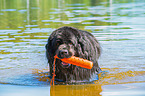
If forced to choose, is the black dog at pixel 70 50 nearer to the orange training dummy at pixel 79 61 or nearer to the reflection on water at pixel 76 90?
the orange training dummy at pixel 79 61

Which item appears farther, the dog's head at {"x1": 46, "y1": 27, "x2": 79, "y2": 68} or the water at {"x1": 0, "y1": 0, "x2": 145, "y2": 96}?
the water at {"x1": 0, "y1": 0, "x2": 145, "y2": 96}

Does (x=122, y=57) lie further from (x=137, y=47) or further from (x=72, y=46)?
(x=72, y=46)

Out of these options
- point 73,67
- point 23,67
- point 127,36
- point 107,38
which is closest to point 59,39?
point 73,67

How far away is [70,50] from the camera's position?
761cm

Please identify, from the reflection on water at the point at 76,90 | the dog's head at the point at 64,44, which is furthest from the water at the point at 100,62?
the dog's head at the point at 64,44

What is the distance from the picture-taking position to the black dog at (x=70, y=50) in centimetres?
768

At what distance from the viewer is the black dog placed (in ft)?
25.2

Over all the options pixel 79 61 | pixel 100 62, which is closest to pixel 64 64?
pixel 79 61

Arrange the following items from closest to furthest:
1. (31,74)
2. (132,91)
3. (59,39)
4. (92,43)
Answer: (132,91)
(59,39)
(92,43)
(31,74)

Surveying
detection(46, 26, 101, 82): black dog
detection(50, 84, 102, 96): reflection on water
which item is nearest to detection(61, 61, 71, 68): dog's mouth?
detection(46, 26, 101, 82): black dog

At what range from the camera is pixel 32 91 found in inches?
294

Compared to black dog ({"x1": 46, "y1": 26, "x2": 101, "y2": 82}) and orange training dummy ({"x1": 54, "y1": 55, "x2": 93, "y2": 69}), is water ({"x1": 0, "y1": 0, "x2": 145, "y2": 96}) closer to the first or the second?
black dog ({"x1": 46, "y1": 26, "x2": 101, "y2": 82})

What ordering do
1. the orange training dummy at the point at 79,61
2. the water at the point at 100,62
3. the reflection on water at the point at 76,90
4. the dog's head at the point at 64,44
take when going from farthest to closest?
the water at the point at 100,62 → the orange training dummy at the point at 79,61 → the dog's head at the point at 64,44 → the reflection on water at the point at 76,90

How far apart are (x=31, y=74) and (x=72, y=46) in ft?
6.65
